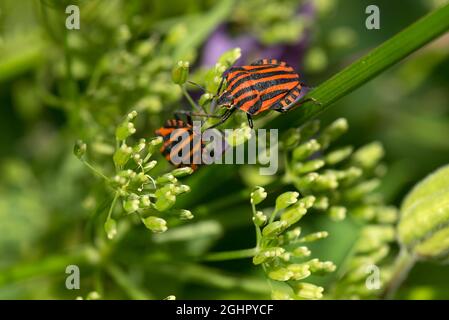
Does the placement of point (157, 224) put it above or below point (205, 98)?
below

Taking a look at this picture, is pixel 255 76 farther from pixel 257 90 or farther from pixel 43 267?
pixel 43 267

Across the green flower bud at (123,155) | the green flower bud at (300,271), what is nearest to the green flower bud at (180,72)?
the green flower bud at (123,155)

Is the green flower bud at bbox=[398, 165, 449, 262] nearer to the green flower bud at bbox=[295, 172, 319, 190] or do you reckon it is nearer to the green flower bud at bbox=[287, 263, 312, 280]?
the green flower bud at bbox=[295, 172, 319, 190]

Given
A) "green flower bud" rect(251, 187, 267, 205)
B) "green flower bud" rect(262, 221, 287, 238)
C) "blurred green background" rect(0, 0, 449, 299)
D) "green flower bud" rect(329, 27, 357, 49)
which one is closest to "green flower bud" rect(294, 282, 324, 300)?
"green flower bud" rect(262, 221, 287, 238)

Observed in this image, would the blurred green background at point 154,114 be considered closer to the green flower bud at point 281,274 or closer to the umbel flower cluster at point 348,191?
the umbel flower cluster at point 348,191

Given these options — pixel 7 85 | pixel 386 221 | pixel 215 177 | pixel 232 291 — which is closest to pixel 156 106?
pixel 215 177

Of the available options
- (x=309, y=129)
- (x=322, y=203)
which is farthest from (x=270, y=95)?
(x=322, y=203)
